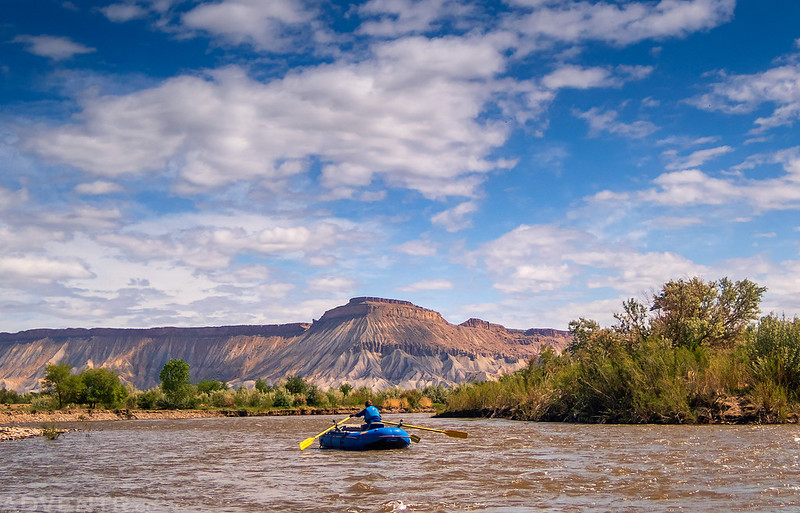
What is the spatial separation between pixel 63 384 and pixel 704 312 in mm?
49755

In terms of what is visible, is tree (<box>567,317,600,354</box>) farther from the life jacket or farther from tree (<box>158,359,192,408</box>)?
tree (<box>158,359,192,408</box>)

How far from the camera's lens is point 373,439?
22000mm

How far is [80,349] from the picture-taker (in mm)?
188125

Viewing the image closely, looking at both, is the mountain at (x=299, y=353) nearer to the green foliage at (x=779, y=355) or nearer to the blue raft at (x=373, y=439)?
the green foliage at (x=779, y=355)

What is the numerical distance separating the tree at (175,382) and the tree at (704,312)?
4568 centimetres

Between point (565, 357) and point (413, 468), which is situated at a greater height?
point (565, 357)

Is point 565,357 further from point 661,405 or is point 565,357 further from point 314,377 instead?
point 314,377

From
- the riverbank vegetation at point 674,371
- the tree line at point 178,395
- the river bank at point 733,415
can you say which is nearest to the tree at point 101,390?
the tree line at point 178,395

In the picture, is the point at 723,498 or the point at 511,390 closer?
the point at 723,498

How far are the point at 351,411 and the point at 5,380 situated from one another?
14259cm

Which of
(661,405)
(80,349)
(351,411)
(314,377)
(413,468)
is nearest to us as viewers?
(413,468)

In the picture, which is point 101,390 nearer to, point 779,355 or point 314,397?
point 314,397

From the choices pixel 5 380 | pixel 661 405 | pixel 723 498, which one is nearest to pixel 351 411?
pixel 661 405

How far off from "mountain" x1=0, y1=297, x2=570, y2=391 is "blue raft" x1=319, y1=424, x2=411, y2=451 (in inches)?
5235
